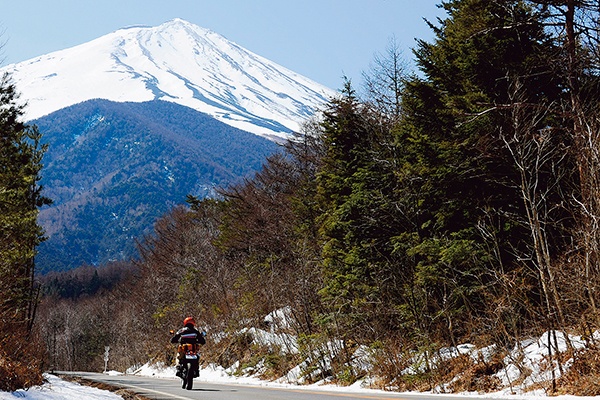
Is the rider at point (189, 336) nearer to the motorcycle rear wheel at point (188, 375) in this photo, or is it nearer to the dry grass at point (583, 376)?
the motorcycle rear wheel at point (188, 375)

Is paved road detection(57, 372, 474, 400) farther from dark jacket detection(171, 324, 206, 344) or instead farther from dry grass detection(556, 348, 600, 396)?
dry grass detection(556, 348, 600, 396)

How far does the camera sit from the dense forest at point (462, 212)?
1320 cm

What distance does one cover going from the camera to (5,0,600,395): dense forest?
13.2 meters

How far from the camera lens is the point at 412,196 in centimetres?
1939

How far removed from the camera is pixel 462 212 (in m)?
17.9

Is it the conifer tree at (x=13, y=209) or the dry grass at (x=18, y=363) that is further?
the conifer tree at (x=13, y=209)

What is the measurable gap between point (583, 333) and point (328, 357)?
12.3m

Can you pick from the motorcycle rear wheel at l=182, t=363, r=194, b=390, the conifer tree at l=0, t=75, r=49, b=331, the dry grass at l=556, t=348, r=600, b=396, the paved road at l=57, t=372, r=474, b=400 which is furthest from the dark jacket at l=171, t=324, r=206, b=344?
the dry grass at l=556, t=348, r=600, b=396

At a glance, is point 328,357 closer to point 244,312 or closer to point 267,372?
point 267,372

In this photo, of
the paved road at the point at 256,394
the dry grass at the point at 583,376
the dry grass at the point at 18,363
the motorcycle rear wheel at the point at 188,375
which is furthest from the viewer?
the motorcycle rear wheel at the point at 188,375

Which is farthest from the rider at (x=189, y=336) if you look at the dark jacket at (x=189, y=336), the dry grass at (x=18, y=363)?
the dry grass at (x=18, y=363)

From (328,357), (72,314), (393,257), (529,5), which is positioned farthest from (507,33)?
(72,314)

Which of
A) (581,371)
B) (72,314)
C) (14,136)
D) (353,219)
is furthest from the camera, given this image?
(72,314)

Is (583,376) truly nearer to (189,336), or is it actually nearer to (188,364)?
(188,364)
